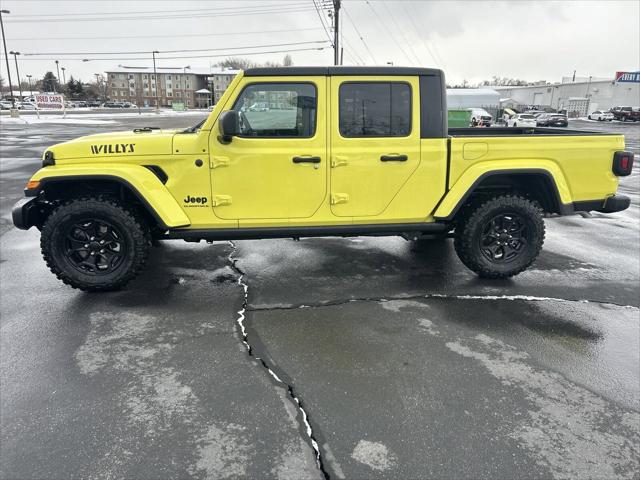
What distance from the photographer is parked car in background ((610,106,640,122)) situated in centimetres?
5141

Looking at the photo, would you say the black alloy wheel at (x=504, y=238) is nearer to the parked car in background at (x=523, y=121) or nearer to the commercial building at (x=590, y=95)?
the parked car in background at (x=523, y=121)

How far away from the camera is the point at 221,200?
4480mm

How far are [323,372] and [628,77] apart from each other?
74.1 metres

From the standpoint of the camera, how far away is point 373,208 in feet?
15.4

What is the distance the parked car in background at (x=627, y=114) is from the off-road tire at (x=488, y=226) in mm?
57409

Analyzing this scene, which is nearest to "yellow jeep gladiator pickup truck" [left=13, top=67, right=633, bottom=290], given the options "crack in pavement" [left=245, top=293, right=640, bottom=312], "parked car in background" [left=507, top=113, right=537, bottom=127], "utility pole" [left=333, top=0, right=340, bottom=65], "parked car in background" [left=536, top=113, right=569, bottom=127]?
"crack in pavement" [left=245, top=293, right=640, bottom=312]

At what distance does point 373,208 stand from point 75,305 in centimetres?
291

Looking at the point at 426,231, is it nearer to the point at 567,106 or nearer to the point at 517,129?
the point at 517,129

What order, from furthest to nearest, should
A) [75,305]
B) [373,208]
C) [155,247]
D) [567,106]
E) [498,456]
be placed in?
[567,106] < [155,247] < [373,208] < [75,305] < [498,456]

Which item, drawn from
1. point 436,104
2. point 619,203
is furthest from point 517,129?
point 436,104

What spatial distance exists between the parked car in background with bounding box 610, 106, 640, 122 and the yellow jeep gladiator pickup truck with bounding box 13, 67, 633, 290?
57091mm

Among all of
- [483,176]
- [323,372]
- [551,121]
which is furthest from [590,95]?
[323,372]

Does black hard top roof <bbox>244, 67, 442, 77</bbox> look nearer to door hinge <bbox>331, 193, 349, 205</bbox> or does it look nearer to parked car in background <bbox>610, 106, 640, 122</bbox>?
door hinge <bbox>331, 193, 349, 205</bbox>

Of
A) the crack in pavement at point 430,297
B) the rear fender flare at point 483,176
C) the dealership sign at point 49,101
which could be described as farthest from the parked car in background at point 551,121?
the dealership sign at point 49,101
